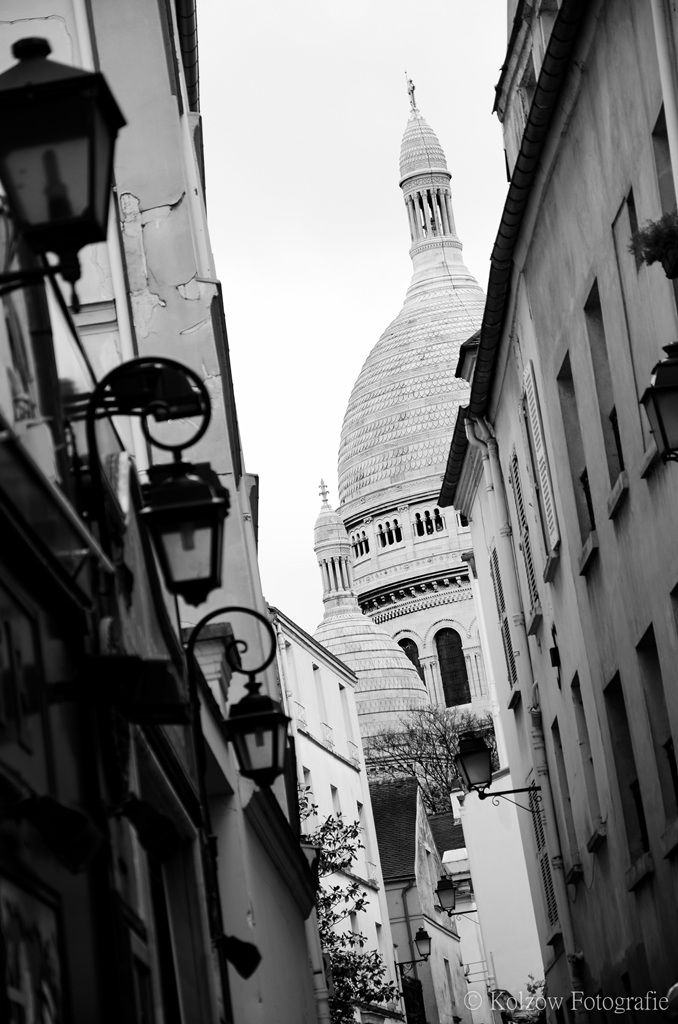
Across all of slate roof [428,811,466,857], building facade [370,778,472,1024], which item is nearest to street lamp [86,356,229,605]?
building facade [370,778,472,1024]

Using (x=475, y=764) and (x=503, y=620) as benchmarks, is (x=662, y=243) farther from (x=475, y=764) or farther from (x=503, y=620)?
(x=503, y=620)

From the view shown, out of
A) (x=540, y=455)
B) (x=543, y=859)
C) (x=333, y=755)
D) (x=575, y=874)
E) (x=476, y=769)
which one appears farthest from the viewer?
(x=333, y=755)

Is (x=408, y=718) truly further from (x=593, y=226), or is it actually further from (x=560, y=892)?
(x=593, y=226)

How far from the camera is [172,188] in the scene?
477 inches

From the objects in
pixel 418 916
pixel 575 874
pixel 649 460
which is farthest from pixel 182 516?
pixel 418 916

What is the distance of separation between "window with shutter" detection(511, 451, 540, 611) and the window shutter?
1.77 meters

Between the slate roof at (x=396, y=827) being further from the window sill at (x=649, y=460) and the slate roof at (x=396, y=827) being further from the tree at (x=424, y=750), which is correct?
the window sill at (x=649, y=460)

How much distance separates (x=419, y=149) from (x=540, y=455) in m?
103

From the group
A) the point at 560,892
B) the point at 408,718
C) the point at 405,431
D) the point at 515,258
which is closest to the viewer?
the point at 515,258

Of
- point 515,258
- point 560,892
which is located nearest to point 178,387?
point 515,258

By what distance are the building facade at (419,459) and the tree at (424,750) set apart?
30.1 ft

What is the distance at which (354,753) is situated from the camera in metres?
45.2

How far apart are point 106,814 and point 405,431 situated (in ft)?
345

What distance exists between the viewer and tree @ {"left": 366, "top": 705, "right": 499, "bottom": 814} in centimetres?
7775
